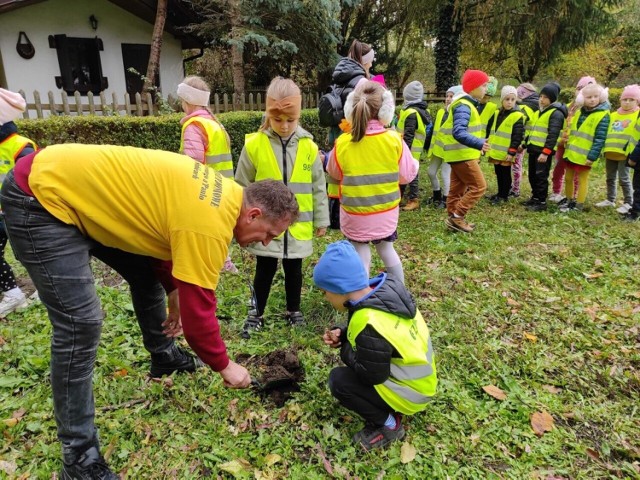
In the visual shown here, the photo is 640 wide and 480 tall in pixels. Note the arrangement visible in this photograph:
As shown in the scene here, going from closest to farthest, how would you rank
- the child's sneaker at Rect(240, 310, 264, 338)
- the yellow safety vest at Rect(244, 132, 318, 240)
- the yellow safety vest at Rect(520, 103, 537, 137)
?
the yellow safety vest at Rect(244, 132, 318, 240) < the child's sneaker at Rect(240, 310, 264, 338) < the yellow safety vest at Rect(520, 103, 537, 137)

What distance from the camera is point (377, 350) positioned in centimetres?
217

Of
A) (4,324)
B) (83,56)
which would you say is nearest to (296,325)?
(4,324)

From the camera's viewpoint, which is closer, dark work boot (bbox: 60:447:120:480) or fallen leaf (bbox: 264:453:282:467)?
dark work boot (bbox: 60:447:120:480)

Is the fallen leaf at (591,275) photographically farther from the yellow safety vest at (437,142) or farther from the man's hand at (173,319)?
the man's hand at (173,319)

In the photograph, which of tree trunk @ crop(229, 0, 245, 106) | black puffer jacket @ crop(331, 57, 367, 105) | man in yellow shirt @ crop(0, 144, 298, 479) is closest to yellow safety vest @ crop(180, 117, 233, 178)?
black puffer jacket @ crop(331, 57, 367, 105)

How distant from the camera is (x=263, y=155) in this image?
319cm

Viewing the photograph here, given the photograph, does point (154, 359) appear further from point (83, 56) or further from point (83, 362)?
point (83, 56)

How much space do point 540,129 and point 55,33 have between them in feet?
41.0

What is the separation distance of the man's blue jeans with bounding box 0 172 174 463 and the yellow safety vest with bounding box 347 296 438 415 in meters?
1.27

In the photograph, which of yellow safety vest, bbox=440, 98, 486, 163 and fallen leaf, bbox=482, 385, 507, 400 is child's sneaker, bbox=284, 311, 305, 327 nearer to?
fallen leaf, bbox=482, 385, 507, 400

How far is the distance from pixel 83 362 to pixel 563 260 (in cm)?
491

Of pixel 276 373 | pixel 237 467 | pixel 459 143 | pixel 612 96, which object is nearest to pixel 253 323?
pixel 276 373

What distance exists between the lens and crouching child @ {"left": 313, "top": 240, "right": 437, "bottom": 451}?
2.20 metres

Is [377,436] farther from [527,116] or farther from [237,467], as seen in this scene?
[527,116]
